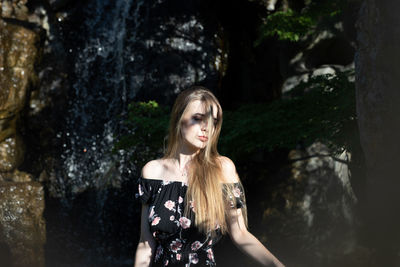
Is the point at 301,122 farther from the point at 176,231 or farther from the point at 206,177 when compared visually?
the point at 176,231

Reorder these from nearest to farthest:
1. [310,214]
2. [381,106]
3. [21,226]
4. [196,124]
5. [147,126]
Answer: [196,124]
[381,106]
[147,126]
[310,214]
[21,226]

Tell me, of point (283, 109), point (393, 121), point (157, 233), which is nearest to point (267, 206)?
→ point (283, 109)

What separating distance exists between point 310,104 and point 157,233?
12.9 ft

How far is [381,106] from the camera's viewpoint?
3.51m

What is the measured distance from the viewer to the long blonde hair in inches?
103

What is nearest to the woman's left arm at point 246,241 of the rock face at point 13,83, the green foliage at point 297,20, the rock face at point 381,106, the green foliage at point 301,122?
A: the rock face at point 381,106

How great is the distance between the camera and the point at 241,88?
1091 centimetres

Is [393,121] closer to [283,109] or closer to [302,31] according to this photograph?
[283,109]

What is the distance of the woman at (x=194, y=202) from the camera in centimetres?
264

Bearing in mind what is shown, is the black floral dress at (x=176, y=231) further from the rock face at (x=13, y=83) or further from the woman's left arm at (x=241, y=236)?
the rock face at (x=13, y=83)

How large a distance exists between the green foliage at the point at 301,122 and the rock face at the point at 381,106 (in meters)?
1.32

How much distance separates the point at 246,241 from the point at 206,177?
1.54 feet

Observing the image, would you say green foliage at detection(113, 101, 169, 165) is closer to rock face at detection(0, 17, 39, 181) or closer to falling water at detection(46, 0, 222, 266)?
falling water at detection(46, 0, 222, 266)

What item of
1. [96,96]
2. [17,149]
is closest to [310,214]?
[96,96]
